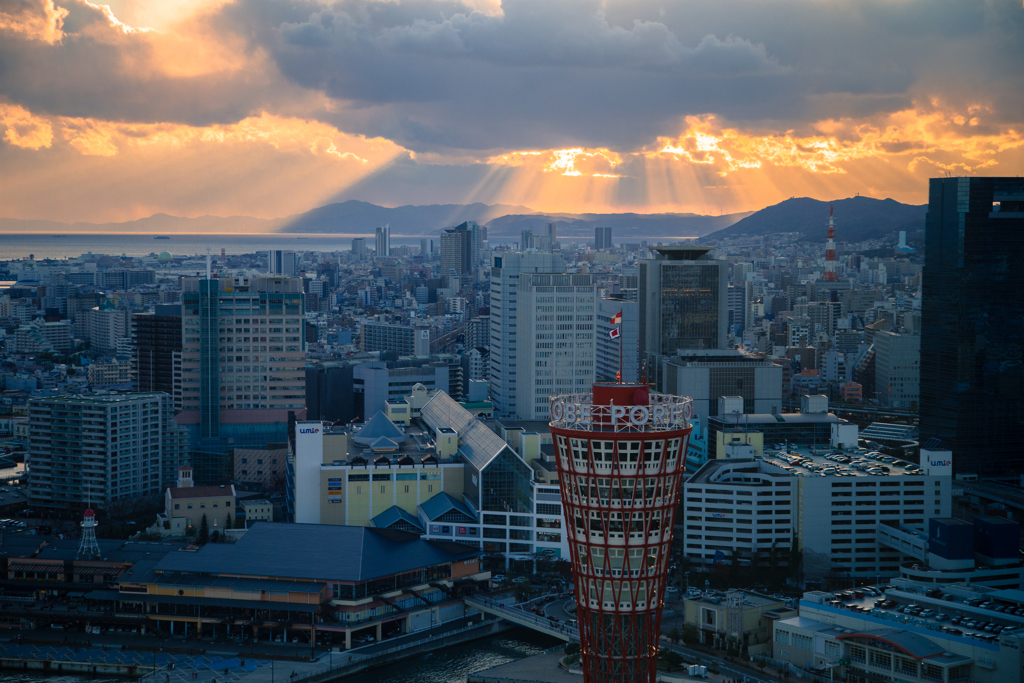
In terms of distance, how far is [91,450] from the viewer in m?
35.7

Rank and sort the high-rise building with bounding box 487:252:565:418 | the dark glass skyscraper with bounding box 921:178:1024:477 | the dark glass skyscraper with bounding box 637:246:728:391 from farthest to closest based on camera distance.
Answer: the dark glass skyscraper with bounding box 637:246:728:391
the high-rise building with bounding box 487:252:565:418
the dark glass skyscraper with bounding box 921:178:1024:477

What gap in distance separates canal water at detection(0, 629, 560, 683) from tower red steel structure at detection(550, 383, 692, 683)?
7.63m

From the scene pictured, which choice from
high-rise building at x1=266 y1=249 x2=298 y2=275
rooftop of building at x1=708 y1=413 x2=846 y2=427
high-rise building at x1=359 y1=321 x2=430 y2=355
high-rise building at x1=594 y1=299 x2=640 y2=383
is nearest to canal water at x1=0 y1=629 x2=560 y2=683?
rooftop of building at x1=708 y1=413 x2=846 y2=427

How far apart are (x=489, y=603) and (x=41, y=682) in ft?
31.5

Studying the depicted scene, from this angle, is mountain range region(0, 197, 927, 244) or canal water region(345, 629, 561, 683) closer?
canal water region(345, 629, 561, 683)

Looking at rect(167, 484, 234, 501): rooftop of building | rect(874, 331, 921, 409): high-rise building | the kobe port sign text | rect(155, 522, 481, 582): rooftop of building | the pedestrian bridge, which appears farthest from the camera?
rect(874, 331, 921, 409): high-rise building

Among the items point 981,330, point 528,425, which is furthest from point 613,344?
point 981,330

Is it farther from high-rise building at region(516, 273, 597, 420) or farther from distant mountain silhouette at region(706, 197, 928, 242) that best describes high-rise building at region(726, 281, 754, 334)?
high-rise building at region(516, 273, 597, 420)

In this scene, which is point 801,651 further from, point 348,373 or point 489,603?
point 348,373

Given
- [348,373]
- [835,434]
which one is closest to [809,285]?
[348,373]

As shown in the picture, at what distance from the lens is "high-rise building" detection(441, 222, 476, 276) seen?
407 ft

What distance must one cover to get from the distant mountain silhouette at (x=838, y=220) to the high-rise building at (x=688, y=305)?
3046cm

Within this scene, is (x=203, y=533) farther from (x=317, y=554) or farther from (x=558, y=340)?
(x=558, y=340)

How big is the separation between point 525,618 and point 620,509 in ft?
34.4
